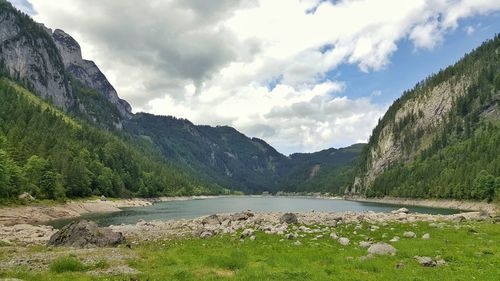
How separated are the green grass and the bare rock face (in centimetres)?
437

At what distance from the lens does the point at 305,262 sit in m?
28.8

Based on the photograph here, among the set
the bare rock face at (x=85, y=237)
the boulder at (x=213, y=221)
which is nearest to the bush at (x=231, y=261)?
the bare rock face at (x=85, y=237)

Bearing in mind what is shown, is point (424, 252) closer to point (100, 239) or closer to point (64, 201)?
point (100, 239)

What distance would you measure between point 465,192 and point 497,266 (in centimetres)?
14718

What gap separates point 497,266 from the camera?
1000 inches

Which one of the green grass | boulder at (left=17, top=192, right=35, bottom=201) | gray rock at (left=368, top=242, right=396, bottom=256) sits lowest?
the green grass

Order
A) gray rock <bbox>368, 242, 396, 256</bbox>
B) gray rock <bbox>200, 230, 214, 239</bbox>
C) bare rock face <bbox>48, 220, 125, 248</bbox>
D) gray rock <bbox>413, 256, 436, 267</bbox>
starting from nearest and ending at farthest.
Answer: gray rock <bbox>413, 256, 436, 267</bbox>, gray rock <bbox>368, 242, 396, 256</bbox>, bare rock face <bbox>48, 220, 125, 248</bbox>, gray rock <bbox>200, 230, 214, 239</bbox>

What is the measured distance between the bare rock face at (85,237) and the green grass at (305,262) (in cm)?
437

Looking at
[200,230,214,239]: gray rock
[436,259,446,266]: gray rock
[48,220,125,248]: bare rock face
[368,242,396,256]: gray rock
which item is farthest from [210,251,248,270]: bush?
[48,220,125,248]: bare rock face

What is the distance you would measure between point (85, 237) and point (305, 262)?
85.7 ft

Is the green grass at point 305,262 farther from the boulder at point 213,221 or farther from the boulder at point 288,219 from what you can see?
the boulder at point 213,221

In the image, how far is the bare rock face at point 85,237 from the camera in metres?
43.2

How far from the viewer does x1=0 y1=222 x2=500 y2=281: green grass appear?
80.2 feet

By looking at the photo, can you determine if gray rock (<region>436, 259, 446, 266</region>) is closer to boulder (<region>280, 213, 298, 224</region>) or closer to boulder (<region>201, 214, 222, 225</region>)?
boulder (<region>280, 213, 298, 224</region>)
